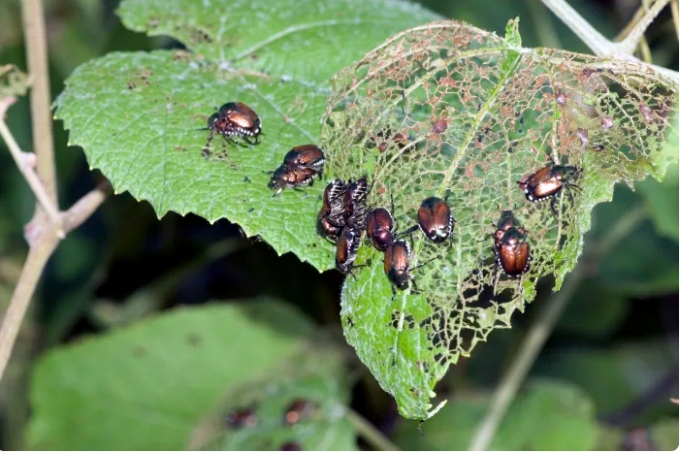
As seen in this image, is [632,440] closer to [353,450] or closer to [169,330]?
[353,450]

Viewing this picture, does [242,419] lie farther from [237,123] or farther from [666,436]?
[666,436]

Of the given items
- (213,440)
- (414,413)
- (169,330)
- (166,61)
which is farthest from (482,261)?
(169,330)

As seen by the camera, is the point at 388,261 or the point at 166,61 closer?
the point at 388,261

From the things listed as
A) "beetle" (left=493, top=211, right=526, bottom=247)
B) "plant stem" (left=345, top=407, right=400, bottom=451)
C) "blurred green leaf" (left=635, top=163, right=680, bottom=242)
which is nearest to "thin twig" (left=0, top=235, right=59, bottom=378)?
"beetle" (left=493, top=211, right=526, bottom=247)

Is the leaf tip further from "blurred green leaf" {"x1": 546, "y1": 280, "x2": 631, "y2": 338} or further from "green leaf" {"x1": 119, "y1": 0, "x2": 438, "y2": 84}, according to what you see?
"blurred green leaf" {"x1": 546, "y1": 280, "x2": 631, "y2": 338}

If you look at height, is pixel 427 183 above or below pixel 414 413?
above

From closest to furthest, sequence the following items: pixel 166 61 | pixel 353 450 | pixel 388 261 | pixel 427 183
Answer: pixel 388 261 → pixel 427 183 → pixel 166 61 → pixel 353 450

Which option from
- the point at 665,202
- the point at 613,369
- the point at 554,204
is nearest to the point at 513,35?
the point at 554,204
